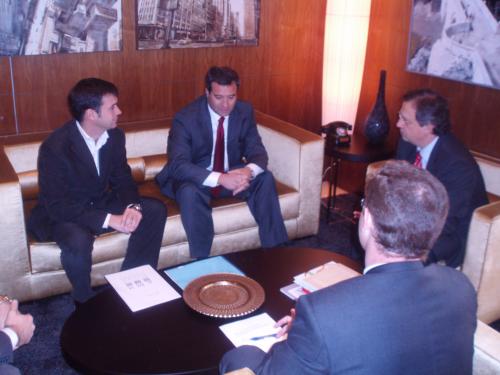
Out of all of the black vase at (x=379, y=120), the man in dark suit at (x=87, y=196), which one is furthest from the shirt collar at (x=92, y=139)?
the black vase at (x=379, y=120)

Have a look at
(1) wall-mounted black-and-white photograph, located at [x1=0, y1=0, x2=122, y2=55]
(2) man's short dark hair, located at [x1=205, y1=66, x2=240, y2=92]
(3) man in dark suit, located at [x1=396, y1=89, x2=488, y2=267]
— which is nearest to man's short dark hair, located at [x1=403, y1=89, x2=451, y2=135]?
(3) man in dark suit, located at [x1=396, y1=89, x2=488, y2=267]

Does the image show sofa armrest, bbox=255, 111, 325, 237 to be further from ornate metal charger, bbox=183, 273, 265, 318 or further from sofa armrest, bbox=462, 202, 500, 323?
ornate metal charger, bbox=183, 273, 265, 318

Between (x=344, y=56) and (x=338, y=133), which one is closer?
(x=338, y=133)

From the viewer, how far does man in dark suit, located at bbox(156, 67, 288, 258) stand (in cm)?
321

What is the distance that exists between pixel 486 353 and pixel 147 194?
7.68 feet

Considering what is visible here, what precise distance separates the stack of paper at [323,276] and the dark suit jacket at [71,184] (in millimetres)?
1171

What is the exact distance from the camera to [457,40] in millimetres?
3707

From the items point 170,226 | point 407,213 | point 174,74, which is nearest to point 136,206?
point 170,226

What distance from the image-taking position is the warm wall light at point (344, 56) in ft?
13.2

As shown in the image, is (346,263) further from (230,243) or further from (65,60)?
(65,60)

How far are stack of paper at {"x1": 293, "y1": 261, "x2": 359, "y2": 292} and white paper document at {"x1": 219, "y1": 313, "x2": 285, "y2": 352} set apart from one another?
27 cm

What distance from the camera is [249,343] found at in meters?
1.98

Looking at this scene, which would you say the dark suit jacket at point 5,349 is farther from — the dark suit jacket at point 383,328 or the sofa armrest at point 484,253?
the sofa armrest at point 484,253

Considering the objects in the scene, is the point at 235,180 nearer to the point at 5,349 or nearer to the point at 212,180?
the point at 212,180
